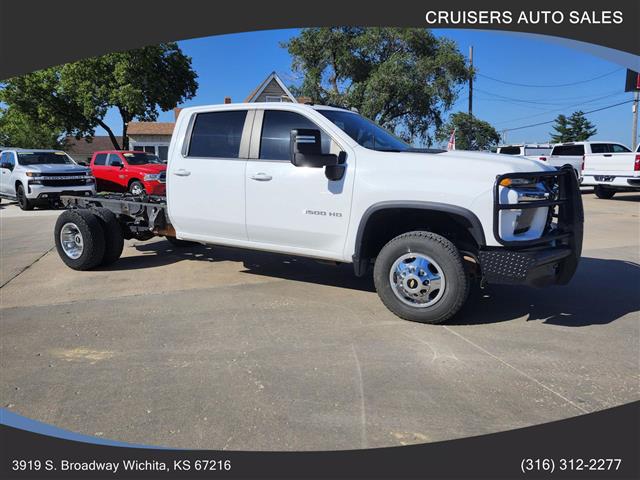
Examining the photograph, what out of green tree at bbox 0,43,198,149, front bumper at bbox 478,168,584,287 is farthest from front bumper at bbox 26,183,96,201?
green tree at bbox 0,43,198,149

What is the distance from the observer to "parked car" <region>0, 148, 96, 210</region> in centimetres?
1499

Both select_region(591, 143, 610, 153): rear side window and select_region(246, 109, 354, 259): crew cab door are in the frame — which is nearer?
select_region(246, 109, 354, 259): crew cab door

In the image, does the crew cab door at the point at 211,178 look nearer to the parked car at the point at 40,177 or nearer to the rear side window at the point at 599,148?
the parked car at the point at 40,177

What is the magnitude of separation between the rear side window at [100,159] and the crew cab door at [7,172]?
2.91m

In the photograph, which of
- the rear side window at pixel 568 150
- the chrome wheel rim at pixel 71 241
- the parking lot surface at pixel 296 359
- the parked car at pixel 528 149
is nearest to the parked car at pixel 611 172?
the rear side window at pixel 568 150

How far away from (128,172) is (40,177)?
286 cm

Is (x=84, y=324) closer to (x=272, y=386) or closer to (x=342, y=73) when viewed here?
(x=272, y=386)

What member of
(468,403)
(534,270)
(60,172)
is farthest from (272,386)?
(60,172)

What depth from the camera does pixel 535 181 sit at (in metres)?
4.28

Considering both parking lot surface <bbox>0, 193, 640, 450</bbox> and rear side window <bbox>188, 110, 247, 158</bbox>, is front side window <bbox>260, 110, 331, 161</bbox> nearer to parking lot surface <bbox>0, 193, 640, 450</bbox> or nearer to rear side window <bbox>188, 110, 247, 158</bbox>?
rear side window <bbox>188, 110, 247, 158</bbox>

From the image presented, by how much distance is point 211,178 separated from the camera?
5.60m

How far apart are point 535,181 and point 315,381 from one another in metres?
2.51

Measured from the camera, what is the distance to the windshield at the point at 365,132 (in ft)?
16.6

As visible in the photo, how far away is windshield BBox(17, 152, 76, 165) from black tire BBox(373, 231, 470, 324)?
1478cm
